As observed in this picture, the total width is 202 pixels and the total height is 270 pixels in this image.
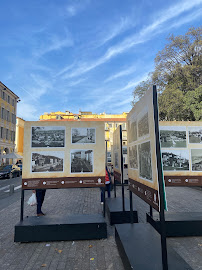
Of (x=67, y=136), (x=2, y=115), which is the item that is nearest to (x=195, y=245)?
(x=67, y=136)

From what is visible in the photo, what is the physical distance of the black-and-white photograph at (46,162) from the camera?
4367 millimetres

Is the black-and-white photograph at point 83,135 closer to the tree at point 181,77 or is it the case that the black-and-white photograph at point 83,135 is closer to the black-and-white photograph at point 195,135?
the black-and-white photograph at point 195,135

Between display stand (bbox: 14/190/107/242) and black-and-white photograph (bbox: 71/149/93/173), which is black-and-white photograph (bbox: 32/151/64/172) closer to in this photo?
black-and-white photograph (bbox: 71/149/93/173)

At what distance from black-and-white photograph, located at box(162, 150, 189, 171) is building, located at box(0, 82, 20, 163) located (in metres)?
32.3

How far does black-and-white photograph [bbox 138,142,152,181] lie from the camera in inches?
112

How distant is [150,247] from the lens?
10.0 ft

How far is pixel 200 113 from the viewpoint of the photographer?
39.9 ft

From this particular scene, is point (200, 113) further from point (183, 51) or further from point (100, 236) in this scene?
point (100, 236)

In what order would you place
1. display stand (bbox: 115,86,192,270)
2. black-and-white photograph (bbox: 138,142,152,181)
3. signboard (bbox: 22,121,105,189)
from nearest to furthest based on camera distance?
display stand (bbox: 115,86,192,270)
black-and-white photograph (bbox: 138,142,152,181)
signboard (bbox: 22,121,105,189)

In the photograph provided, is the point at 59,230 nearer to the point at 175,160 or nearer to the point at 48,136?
the point at 48,136

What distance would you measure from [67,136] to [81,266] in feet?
8.76

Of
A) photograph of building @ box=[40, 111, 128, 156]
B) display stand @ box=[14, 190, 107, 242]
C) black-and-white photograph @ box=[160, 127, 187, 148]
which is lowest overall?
display stand @ box=[14, 190, 107, 242]

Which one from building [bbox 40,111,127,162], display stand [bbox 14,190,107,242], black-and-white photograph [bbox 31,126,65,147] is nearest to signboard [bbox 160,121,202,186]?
display stand [bbox 14,190,107,242]

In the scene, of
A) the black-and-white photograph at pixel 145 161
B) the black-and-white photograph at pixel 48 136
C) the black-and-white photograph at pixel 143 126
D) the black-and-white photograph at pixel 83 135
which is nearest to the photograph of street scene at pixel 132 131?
the black-and-white photograph at pixel 143 126
